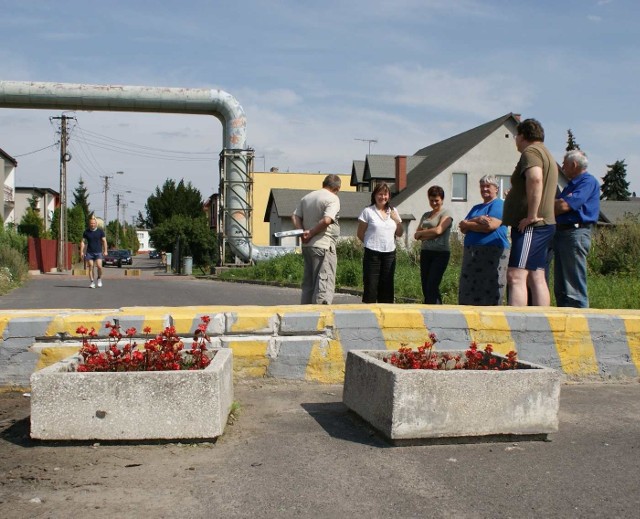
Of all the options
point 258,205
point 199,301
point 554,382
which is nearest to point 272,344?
point 554,382

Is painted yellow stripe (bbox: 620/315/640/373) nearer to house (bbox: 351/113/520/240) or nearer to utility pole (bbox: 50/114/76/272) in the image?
utility pole (bbox: 50/114/76/272)

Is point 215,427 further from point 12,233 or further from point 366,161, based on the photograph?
point 366,161

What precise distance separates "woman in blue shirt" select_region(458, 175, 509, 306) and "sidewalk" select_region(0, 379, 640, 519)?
2562 millimetres

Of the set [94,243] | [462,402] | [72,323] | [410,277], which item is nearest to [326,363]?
[462,402]

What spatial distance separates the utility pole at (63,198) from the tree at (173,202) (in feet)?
120

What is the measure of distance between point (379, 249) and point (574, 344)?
8.70ft

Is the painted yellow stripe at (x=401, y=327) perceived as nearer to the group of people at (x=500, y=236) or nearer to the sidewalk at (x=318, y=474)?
the sidewalk at (x=318, y=474)

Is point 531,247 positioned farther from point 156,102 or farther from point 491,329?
point 156,102

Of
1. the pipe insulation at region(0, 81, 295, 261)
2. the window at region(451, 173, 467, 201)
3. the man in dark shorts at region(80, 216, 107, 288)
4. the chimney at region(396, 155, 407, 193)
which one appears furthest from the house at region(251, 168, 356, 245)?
the man in dark shorts at region(80, 216, 107, 288)

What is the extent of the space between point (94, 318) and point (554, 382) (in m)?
3.29

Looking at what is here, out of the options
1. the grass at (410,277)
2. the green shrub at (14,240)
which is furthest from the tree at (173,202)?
the grass at (410,277)

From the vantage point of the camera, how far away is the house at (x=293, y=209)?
50906 millimetres

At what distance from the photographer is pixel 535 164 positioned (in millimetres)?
6438

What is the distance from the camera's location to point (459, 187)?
46.5m
